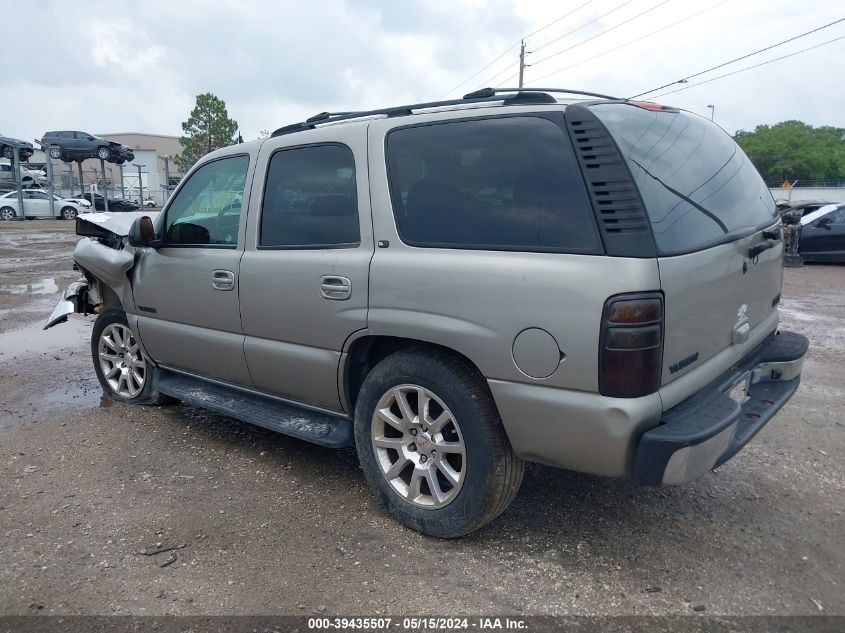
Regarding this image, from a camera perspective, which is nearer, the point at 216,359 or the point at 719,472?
the point at 719,472

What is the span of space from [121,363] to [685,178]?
4194 mm

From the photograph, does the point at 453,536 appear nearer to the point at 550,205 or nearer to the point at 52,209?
the point at 550,205

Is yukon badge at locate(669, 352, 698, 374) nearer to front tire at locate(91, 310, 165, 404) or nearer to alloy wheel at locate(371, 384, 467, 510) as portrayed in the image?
alloy wheel at locate(371, 384, 467, 510)

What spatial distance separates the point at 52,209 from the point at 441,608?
31.2 meters

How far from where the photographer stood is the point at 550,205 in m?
2.64

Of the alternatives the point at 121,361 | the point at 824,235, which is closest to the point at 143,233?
the point at 121,361

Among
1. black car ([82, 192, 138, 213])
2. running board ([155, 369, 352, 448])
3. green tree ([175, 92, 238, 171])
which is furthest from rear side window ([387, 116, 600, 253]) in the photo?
green tree ([175, 92, 238, 171])

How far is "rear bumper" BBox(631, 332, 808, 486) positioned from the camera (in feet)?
7.95

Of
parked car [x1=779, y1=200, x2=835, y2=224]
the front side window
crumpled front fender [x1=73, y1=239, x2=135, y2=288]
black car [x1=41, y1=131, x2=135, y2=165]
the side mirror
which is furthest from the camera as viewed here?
black car [x1=41, y1=131, x2=135, y2=165]

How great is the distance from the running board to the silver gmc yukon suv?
0.05 feet

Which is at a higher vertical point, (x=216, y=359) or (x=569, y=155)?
(x=569, y=155)

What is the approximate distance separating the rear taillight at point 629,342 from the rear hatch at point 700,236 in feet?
0.28

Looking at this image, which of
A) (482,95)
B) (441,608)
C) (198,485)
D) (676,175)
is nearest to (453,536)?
(441,608)

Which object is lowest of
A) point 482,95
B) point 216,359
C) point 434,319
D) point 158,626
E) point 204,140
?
point 158,626
